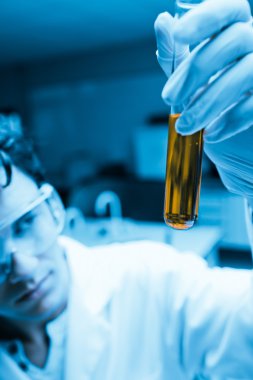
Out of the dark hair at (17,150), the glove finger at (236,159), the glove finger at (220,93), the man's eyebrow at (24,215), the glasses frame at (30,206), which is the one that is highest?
the glove finger at (220,93)

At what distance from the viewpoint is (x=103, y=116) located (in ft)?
14.5

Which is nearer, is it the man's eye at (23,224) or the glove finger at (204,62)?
the glove finger at (204,62)

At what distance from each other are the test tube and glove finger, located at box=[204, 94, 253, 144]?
4 centimetres

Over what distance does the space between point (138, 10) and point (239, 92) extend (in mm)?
2436

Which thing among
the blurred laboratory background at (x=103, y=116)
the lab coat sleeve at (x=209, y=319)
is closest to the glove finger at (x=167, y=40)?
the lab coat sleeve at (x=209, y=319)

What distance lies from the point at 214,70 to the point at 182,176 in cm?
17

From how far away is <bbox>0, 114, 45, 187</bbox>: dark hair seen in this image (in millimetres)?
1061

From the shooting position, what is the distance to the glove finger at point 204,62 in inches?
20.5

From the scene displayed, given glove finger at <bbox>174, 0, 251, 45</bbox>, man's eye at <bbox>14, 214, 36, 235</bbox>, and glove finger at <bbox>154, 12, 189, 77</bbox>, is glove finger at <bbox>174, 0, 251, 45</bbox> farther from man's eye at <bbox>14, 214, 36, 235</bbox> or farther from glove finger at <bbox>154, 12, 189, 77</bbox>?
man's eye at <bbox>14, 214, 36, 235</bbox>

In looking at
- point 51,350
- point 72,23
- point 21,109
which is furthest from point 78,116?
point 51,350

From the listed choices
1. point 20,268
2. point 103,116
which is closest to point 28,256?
point 20,268

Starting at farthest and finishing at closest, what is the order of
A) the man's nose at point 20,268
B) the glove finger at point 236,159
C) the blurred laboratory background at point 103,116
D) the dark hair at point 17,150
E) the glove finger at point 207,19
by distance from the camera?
the blurred laboratory background at point 103,116, the dark hair at point 17,150, the man's nose at point 20,268, the glove finger at point 236,159, the glove finger at point 207,19

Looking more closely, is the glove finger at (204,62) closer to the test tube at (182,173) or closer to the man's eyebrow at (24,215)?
the test tube at (182,173)

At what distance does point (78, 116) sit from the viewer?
179 inches
